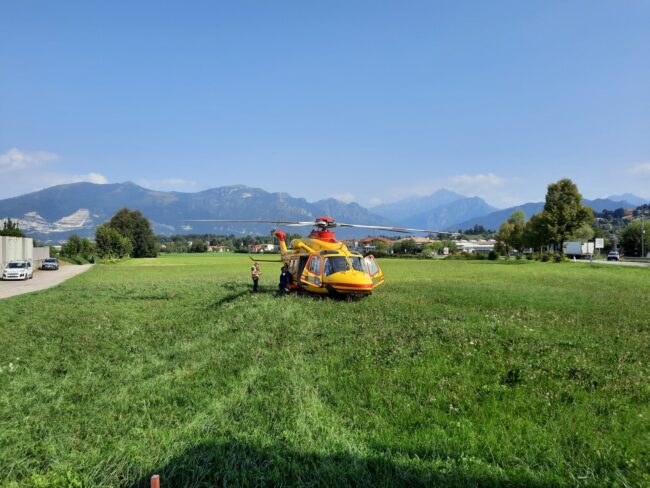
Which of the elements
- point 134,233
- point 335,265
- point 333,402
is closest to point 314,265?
point 335,265

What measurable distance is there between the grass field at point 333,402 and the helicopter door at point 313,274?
16.3 feet

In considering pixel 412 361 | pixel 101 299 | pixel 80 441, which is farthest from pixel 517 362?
pixel 101 299

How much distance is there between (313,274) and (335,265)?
1.13 m

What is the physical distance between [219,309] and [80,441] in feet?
36.8

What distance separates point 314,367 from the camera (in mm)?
8656

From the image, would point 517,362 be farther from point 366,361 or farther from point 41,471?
point 41,471

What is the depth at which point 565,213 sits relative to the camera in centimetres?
5966

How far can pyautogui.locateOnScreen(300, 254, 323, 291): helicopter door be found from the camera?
724 inches

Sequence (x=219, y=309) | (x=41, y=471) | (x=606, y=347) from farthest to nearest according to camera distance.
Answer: (x=219, y=309)
(x=606, y=347)
(x=41, y=471)

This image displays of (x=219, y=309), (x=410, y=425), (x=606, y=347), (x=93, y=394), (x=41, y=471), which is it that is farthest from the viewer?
(x=219, y=309)

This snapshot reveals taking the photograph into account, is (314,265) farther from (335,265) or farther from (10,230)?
(10,230)

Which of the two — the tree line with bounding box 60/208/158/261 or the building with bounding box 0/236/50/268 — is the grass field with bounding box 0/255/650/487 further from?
the tree line with bounding box 60/208/158/261

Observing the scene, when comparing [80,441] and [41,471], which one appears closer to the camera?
[41,471]

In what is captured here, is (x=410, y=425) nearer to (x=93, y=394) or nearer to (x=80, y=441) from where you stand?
(x=80, y=441)
